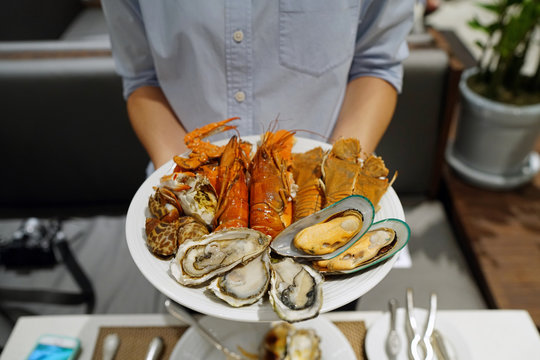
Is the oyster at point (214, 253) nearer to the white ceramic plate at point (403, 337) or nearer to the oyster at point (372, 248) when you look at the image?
the oyster at point (372, 248)

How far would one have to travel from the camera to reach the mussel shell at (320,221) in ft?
2.37

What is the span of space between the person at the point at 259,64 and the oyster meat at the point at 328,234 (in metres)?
0.34

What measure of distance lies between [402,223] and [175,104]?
32.1 inches

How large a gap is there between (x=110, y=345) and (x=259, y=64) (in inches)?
36.3

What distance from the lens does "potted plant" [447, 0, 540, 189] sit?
1.86 metres

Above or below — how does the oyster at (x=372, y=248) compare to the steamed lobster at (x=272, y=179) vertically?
above

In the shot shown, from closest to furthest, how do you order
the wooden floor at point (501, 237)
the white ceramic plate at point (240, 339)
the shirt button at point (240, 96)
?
1. the white ceramic plate at point (240, 339)
2. the shirt button at point (240, 96)
3. the wooden floor at point (501, 237)

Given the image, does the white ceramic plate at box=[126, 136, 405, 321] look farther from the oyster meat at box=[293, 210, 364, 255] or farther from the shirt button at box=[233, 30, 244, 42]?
the shirt button at box=[233, 30, 244, 42]

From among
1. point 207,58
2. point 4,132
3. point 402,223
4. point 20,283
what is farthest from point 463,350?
point 4,132

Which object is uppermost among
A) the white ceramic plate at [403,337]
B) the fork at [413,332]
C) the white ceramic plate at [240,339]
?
the white ceramic plate at [240,339]

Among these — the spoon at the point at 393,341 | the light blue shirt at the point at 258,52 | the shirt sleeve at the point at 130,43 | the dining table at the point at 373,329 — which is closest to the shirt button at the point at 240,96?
the light blue shirt at the point at 258,52

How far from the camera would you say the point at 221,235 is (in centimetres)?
80

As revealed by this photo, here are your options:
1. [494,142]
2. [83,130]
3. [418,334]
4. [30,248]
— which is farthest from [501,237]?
[30,248]

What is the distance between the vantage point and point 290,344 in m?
0.99
